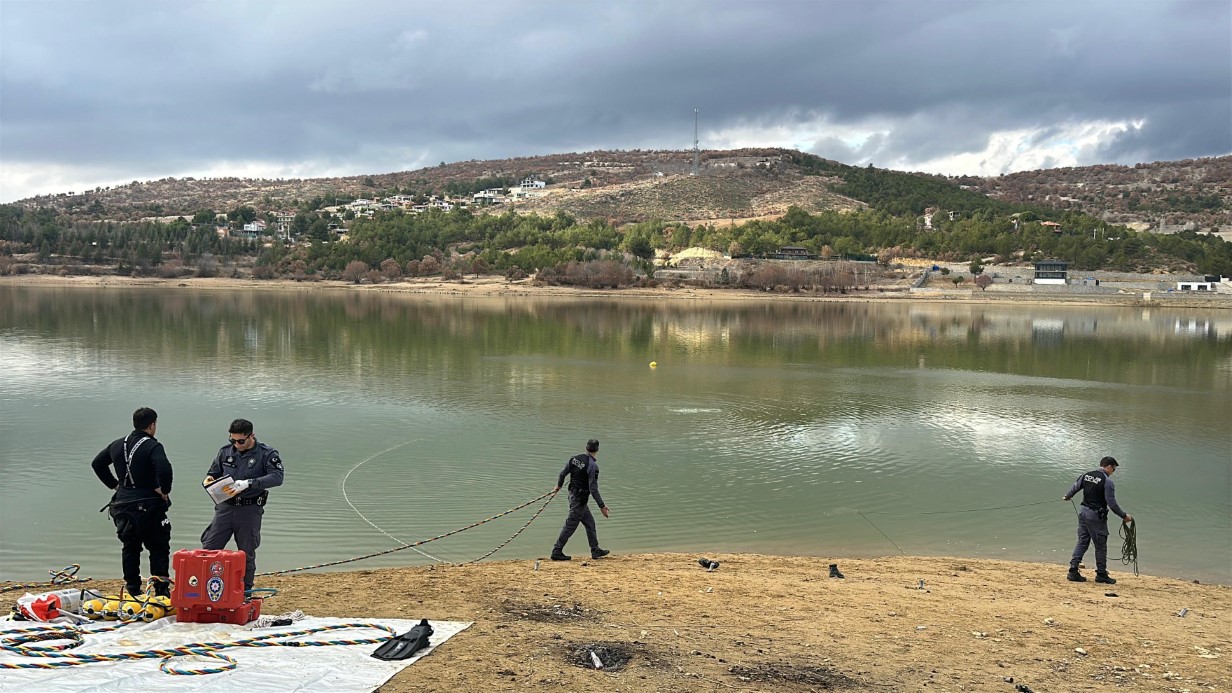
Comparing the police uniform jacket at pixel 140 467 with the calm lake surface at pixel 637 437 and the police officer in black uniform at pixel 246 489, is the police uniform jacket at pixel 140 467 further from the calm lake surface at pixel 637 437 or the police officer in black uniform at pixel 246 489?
the calm lake surface at pixel 637 437

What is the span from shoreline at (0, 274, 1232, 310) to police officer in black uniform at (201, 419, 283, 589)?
95.8 meters

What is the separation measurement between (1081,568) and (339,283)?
118 m

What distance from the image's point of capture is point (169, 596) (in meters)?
8.18

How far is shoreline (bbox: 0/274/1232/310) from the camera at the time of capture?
351 ft

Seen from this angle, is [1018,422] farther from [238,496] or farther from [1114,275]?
[1114,275]

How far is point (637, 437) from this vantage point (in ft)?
74.1

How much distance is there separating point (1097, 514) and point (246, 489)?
10.4 m

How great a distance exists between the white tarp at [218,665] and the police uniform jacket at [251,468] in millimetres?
1322

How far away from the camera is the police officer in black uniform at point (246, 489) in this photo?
830cm

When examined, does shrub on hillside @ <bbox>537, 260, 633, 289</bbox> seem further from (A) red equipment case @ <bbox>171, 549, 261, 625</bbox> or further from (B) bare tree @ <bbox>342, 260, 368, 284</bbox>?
(A) red equipment case @ <bbox>171, 549, 261, 625</bbox>

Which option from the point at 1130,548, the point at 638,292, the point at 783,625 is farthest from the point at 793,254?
the point at 783,625

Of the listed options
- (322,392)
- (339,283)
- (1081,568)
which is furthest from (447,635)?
(339,283)

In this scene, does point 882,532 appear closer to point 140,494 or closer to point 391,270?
point 140,494

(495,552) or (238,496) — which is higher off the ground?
(238,496)
